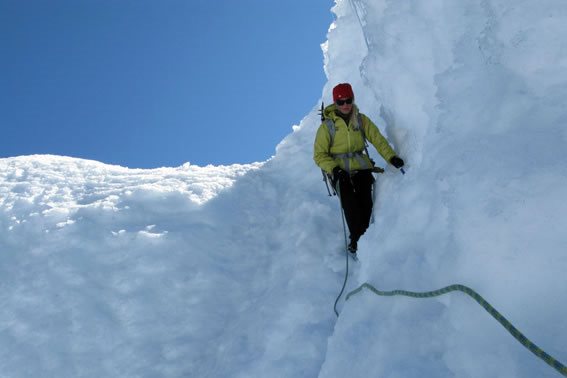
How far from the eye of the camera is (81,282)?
6887 millimetres

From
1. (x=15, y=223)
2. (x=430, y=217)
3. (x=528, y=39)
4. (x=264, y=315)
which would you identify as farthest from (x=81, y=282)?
(x=528, y=39)

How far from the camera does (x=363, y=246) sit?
557 cm

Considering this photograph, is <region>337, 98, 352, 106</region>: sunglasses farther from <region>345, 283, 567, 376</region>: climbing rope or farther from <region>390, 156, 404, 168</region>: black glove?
<region>345, 283, 567, 376</region>: climbing rope

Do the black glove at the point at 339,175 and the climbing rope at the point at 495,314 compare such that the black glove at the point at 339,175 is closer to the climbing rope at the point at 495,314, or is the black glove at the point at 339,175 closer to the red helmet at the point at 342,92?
the red helmet at the point at 342,92

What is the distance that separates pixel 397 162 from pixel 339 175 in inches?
32.0

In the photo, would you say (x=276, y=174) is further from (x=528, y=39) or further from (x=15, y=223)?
(x=528, y=39)

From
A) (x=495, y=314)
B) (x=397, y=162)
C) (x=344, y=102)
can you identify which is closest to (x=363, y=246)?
(x=397, y=162)

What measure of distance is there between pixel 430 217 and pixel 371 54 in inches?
123

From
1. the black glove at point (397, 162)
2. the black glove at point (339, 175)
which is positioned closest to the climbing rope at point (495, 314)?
the black glove at point (397, 162)

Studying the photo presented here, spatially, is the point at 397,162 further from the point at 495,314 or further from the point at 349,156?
the point at 495,314

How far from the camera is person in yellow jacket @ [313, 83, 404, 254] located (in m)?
6.30

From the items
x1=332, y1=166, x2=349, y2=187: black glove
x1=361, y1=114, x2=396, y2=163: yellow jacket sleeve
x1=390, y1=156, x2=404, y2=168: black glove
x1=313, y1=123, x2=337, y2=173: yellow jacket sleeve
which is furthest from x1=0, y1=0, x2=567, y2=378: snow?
x1=313, y1=123, x2=337, y2=173: yellow jacket sleeve

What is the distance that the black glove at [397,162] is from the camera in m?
5.79

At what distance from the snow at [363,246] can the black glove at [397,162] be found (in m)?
0.09
